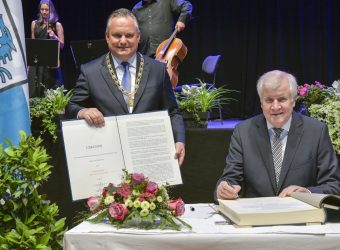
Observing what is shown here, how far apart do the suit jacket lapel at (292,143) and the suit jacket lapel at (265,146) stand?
0.15 feet

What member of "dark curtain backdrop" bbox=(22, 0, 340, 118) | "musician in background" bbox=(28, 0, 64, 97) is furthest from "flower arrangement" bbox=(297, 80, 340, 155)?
"dark curtain backdrop" bbox=(22, 0, 340, 118)

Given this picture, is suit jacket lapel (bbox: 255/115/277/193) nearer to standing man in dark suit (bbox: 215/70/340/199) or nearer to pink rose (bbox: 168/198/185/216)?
standing man in dark suit (bbox: 215/70/340/199)

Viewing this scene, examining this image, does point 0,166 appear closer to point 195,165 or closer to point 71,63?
point 195,165

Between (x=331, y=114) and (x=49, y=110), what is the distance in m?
2.30

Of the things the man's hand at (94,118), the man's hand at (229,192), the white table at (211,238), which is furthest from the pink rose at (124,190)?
the man's hand at (94,118)

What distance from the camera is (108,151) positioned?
2643 millimetres

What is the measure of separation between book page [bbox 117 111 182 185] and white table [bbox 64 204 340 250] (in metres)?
0.86

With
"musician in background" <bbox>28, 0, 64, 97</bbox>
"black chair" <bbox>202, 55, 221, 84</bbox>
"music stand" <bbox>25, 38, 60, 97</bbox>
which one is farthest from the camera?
"black chair" <bbox>202, 55, 221, 84</bbox>

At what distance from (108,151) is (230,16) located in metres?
8.67

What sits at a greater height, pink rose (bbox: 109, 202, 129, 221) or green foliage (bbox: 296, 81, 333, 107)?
green foliage (bbox: 296, 81, 333, 107)

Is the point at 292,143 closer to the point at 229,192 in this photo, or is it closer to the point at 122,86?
the point at 229,192

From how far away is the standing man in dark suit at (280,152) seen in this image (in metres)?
2.61

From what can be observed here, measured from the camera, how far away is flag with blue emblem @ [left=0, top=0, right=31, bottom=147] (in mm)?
3172

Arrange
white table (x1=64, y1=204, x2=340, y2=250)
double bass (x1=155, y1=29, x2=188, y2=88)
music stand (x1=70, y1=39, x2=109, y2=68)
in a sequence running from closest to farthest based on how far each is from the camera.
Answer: white table (x1=64, y1=204, x2=340, y2=250), double bass (x1=155, y1=29, x2=188, y2=88), music stand (x1=70, y1=39, x2=109, y2=68)
